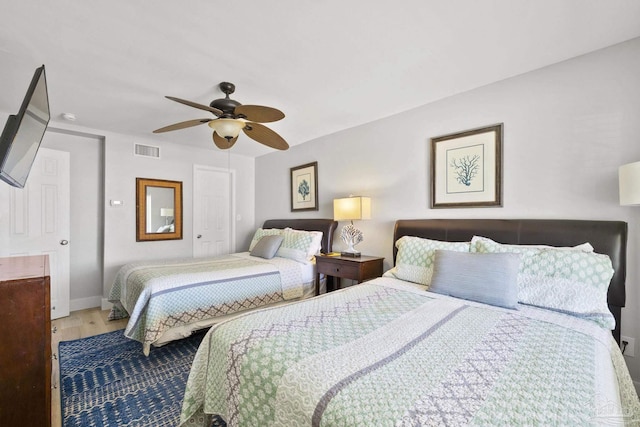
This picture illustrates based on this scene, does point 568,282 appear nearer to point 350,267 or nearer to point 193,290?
point 350,267

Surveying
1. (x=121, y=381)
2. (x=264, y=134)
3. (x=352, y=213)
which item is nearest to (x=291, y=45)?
(x=264, y=134)

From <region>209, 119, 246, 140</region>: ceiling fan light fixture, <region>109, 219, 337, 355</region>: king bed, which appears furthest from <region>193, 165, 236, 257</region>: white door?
<region>209, 119, 246, 140</region>: ceiling fan light fixture

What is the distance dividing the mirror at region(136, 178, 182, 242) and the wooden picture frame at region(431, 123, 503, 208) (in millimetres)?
3726

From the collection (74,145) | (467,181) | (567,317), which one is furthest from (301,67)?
(74,145)

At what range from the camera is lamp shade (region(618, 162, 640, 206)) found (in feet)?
5.04

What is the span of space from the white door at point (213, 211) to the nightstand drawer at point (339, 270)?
7.70 feet

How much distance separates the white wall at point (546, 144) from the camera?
76.2 inches

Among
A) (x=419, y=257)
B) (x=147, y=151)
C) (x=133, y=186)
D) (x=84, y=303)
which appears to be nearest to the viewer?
(x=419, y=257)

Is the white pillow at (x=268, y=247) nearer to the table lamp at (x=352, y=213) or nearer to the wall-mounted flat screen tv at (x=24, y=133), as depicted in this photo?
the table lamp at (x=352, y=213)

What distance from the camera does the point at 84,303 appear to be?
3.88 metres

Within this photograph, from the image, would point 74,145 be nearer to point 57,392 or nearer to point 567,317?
point 57,392

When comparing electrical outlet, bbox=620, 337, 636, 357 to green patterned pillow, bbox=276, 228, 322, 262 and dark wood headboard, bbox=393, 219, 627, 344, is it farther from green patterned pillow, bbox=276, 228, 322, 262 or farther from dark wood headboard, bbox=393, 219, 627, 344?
green patterned pillow, bbox=276, 228, 322, 262

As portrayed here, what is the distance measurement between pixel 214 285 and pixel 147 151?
103 inches

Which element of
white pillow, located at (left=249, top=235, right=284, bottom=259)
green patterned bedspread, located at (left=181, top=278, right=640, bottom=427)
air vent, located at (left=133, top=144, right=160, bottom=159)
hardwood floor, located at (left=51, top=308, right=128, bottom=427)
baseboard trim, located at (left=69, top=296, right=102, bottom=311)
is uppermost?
air vent, located at (left=133, top=144, right=160, bottom=159)
